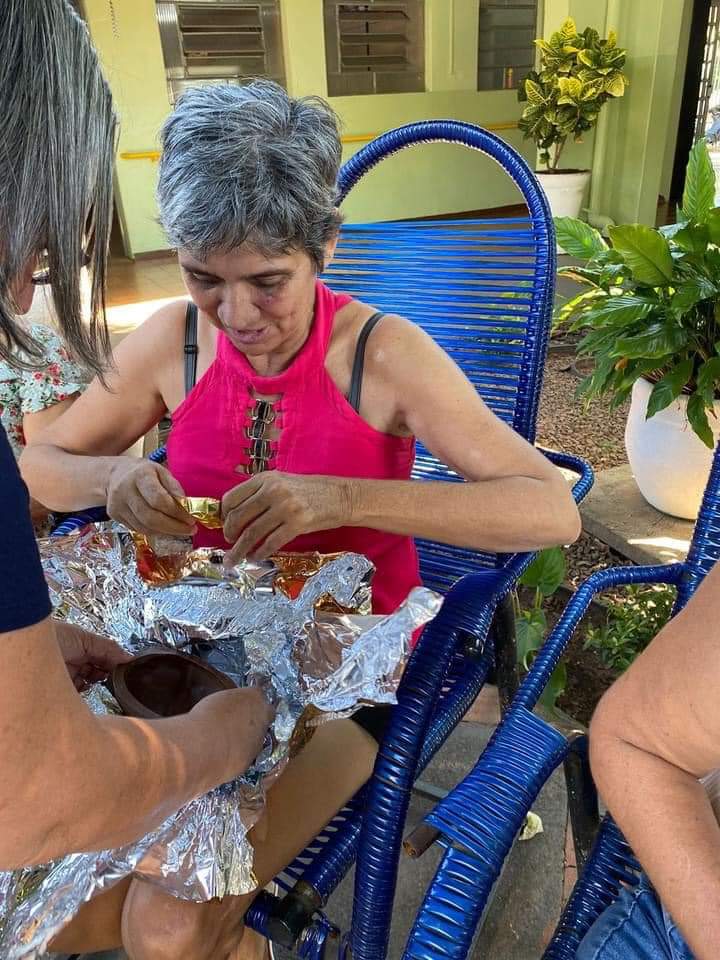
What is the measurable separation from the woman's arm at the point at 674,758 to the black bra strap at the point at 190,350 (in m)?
0.87

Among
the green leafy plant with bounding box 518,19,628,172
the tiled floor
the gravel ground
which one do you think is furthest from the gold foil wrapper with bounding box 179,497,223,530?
the green leafy plant with bounding box 518,19,628,172

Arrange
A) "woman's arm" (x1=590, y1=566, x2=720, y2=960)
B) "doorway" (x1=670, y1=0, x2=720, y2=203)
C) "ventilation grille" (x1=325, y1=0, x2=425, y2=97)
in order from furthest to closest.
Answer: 1. "doorway" (x1=670, y1=0, x2=720, y2=203)
2. "ventilation grille" (x1=325, y1=0, x2=425, y2=97)
3. "woman's arm" (x1=590, y1=566, x2=720, y2=960)

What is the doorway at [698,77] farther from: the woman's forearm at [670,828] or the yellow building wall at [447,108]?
the woman's forearm at [670,828]

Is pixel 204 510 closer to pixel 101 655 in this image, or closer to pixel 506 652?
pixel 101 655

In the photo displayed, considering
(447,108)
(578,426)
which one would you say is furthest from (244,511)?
(447,108)

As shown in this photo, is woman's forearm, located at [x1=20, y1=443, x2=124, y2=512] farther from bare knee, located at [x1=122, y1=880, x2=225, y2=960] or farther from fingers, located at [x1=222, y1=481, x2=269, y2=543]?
bare knee, located at [x1=122, y1=880, x2=225, y2=960]

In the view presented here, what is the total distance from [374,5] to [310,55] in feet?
2.98

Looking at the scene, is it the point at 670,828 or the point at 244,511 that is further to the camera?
the point at 244,511

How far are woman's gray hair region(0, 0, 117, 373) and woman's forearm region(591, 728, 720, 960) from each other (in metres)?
0.69

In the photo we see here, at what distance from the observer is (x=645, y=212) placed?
6.44 metres

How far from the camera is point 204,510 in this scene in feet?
3.42

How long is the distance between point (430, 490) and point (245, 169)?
0.52m

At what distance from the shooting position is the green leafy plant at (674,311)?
2.02 meters

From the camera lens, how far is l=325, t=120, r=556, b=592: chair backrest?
4.48ft
